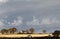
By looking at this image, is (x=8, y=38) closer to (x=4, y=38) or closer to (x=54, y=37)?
(x=4, y=38)

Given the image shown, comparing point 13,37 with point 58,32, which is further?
point 13,37

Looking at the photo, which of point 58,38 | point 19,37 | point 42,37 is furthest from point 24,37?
point 58,38

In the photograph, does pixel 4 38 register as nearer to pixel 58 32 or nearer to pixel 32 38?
pixel 32 38

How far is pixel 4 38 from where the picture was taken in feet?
132

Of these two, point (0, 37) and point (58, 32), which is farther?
point (0, 37)

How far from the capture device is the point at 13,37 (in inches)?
1575

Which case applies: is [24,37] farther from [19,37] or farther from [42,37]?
[42,37]

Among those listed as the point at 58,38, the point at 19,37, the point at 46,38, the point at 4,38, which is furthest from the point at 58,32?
the point at 4,38

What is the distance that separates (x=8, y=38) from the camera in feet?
132

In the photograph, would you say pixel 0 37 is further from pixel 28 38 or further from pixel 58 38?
pixel 58 38

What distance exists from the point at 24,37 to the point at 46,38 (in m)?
4.59

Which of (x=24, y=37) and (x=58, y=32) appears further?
(x=24, y=37)

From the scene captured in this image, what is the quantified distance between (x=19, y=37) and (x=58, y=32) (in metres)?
8.43

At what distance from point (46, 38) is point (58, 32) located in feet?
16.9
